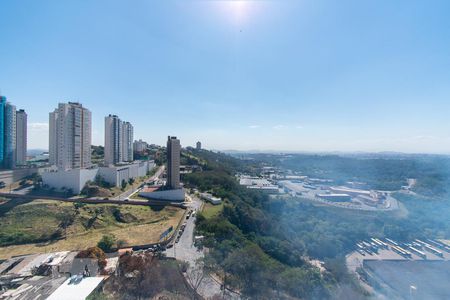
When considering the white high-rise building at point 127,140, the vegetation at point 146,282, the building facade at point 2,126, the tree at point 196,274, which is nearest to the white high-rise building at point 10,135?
the building facade at point 2,126

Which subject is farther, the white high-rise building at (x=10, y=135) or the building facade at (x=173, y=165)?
the white high-rise building at (x=10, y=135)

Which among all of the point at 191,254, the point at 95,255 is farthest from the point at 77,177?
the point at 191,254

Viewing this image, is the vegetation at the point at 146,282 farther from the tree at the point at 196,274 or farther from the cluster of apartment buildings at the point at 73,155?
the cluster of apartment buildings at the point at 73,155

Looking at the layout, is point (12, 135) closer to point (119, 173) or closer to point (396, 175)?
point (119, 173)

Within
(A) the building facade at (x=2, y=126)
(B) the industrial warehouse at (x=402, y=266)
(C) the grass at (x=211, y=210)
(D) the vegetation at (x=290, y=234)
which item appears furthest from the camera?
(A) the building facade at (x=2, y=126)

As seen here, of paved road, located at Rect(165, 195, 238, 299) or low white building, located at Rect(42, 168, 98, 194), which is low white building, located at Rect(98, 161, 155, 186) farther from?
paved road, located at Rect(165, 195, 238, 299)
